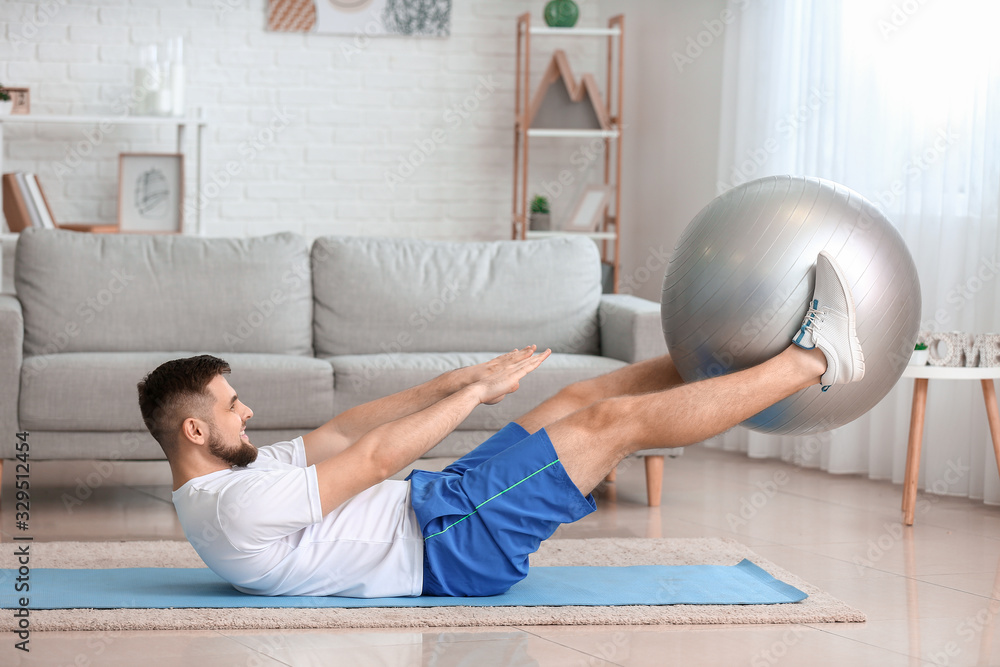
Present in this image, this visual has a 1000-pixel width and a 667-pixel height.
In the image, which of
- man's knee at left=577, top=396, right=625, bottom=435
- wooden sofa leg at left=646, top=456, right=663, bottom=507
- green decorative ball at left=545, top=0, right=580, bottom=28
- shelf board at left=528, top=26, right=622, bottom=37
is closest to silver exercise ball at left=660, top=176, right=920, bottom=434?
man's knee at left=577, top=396, right=625, bottom=435

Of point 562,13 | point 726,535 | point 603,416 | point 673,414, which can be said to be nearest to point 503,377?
point 603,416

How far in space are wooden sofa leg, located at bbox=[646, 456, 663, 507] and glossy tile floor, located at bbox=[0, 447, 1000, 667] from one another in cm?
4

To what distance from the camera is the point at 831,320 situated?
2.00 m

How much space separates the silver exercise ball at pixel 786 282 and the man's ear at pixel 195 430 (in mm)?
954

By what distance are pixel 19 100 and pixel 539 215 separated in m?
2.33

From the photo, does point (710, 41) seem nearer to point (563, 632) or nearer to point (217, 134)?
point (217, 134)

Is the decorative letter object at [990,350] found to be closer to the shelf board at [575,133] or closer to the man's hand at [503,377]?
the man's hand at [503,377]

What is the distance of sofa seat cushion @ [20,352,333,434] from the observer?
305 cm

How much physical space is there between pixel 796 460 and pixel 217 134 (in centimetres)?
297

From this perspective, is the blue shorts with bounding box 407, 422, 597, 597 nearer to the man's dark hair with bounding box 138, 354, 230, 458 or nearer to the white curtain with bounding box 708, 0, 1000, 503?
the man's dark hair with bounding box 138, 354, 230, 458

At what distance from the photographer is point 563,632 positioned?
208cm

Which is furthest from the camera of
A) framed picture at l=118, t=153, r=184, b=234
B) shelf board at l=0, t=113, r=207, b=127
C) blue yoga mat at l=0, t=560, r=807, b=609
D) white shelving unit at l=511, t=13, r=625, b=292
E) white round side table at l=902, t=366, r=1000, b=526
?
white shelving unit at l=511, t=13, r=625, b=292

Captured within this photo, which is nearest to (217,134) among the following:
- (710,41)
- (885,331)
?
(710,41)

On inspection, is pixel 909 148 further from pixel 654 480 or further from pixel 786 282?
pixel 786 282
